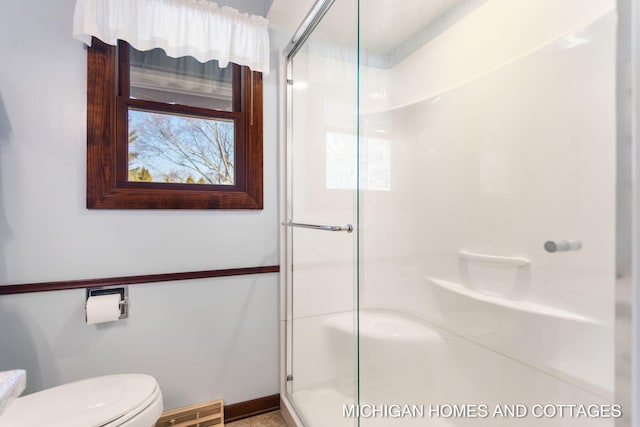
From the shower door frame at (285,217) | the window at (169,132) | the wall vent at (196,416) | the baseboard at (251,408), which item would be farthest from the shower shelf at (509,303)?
the wall vent at (196,416)

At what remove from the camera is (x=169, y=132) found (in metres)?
1.50

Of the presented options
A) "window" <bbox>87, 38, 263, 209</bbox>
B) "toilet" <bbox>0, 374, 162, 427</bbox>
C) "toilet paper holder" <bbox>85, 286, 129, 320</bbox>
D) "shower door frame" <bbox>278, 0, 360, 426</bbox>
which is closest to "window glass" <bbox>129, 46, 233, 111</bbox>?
"window" <bbox>87, 38, 263, 209</bbox>

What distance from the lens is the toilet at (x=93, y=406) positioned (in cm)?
93

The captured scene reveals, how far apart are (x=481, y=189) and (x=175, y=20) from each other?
5.20 ft

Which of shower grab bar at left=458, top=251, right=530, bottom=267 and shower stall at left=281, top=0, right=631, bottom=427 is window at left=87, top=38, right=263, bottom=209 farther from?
shower grab bar at left=458, top=251, right=530, bottom=267

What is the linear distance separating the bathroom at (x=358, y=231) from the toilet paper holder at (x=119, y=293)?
0.03 m

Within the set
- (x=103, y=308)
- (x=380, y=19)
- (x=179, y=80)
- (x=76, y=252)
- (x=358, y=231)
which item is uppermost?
(x=380, y=19)

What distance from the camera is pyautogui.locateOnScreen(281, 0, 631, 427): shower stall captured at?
843 mm

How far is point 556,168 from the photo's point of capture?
0.91 m

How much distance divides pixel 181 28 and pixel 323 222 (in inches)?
45.4

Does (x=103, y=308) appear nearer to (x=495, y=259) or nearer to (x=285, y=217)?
(x=285, y=217)

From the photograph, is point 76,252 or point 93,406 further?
point 76,252

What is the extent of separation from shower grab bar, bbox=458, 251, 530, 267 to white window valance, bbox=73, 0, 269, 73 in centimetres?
135

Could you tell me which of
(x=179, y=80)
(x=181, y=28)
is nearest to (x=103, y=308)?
(x=179, y=80)
